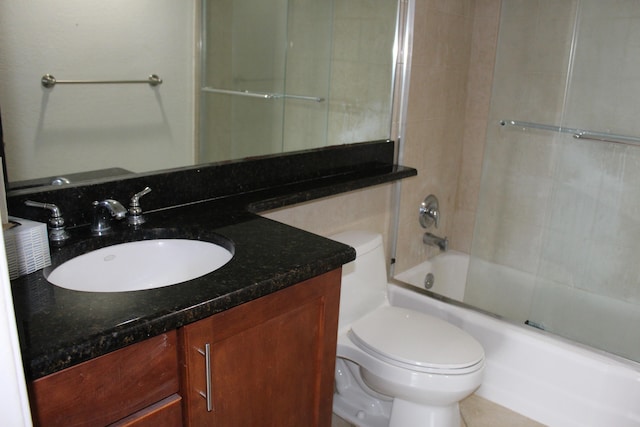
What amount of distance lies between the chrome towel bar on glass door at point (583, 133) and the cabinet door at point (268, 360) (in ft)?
5.09

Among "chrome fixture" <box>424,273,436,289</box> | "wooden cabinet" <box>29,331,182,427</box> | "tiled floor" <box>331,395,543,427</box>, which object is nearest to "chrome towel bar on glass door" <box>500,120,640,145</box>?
"chrome fixture" <box>424,273,436,289</box>

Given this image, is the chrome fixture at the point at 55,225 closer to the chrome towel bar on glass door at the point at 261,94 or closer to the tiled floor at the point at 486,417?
the chrome towel bar on glass door at the point at 261,94

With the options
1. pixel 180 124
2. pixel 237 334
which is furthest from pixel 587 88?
pixel 237 334

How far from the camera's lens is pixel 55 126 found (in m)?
1.46

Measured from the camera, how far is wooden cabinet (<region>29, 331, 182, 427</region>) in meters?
0.98

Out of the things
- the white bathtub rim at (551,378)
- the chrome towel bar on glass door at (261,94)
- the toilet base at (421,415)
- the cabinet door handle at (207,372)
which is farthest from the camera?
the white bathtub rim at (551,378)

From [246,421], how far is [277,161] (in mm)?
961

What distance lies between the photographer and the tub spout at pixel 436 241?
2900mm

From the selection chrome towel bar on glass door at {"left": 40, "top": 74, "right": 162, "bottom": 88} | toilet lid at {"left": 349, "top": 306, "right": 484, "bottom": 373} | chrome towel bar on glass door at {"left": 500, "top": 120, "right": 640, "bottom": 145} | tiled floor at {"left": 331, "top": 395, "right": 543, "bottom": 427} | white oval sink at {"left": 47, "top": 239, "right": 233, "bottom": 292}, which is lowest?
tiled floor at {"left": 331, "top": 395, "right": 543, "bottom": 427}

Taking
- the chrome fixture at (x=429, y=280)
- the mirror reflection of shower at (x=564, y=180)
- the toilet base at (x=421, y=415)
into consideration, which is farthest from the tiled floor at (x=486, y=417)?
the chrome fixture at (x=429, y=280)

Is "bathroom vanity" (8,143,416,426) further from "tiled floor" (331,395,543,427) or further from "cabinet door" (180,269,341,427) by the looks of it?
"tiled floor" (331,395,543,427)

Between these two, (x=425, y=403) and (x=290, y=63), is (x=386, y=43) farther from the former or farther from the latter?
(x=425, y=403)

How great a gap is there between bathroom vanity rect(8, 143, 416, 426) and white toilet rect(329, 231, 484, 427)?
0.41 metres

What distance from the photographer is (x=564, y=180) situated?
8.49 ft
